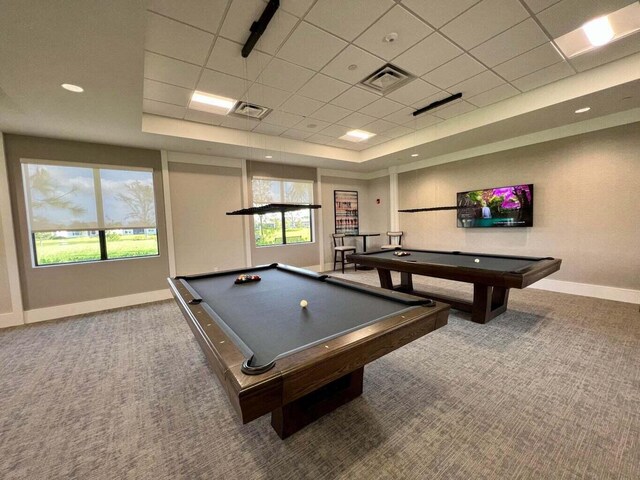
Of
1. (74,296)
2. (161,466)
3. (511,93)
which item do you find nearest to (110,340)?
(74,296)

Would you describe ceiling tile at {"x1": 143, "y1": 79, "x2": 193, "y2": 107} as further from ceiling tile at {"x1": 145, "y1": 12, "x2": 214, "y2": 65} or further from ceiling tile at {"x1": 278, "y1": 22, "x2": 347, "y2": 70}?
ceiling tile at {"x1": 278, "y1": 22, "x2": 347, "y2": 70}

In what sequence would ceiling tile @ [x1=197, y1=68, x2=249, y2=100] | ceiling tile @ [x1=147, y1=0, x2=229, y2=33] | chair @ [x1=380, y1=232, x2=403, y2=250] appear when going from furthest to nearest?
chair @ [x1=380, y1=232, x2=403, y2=250] → ceiling tile @ [x1=197, y1=68, x2=249, y2=100] → ceiling tile @ [x1=147, y1=0, x2=229, y2=33]

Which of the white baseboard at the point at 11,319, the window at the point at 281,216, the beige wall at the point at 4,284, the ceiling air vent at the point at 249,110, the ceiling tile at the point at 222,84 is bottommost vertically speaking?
the white baseboard at the point at 11,319

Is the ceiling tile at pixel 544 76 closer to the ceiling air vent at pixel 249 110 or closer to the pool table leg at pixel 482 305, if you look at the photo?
the pool table leg at pixel 482 305

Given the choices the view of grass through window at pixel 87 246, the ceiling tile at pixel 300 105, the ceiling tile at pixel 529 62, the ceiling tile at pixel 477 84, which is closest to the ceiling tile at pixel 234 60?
the ceiling tile at pixel 300 105

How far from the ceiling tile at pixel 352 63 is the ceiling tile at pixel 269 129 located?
172 cm

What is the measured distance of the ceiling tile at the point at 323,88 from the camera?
3.06 m

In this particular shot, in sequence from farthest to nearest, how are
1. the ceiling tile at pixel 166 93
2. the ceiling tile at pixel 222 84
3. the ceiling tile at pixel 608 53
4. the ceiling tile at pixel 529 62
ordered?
1. the ceiling tile at pixel 166 93
2. the ceiling tile at pixel 222 84
3. the ceiling tile at pixel 529 62
4. the ceiling tile at pixel 608 53

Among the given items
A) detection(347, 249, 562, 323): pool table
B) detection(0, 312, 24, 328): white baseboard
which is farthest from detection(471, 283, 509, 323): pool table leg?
detection(0, 312, 24, 328): white baseboard

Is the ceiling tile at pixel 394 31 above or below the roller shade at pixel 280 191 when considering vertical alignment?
above

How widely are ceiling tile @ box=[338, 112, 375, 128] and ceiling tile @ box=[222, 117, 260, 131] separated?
1430mm

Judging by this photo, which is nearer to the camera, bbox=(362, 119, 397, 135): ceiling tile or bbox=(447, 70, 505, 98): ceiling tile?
bbox=(447, 70, 505, 98): ceiling tile

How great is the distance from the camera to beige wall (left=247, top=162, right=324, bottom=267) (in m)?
5.73

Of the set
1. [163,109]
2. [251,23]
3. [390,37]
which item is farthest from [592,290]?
[163,109]
